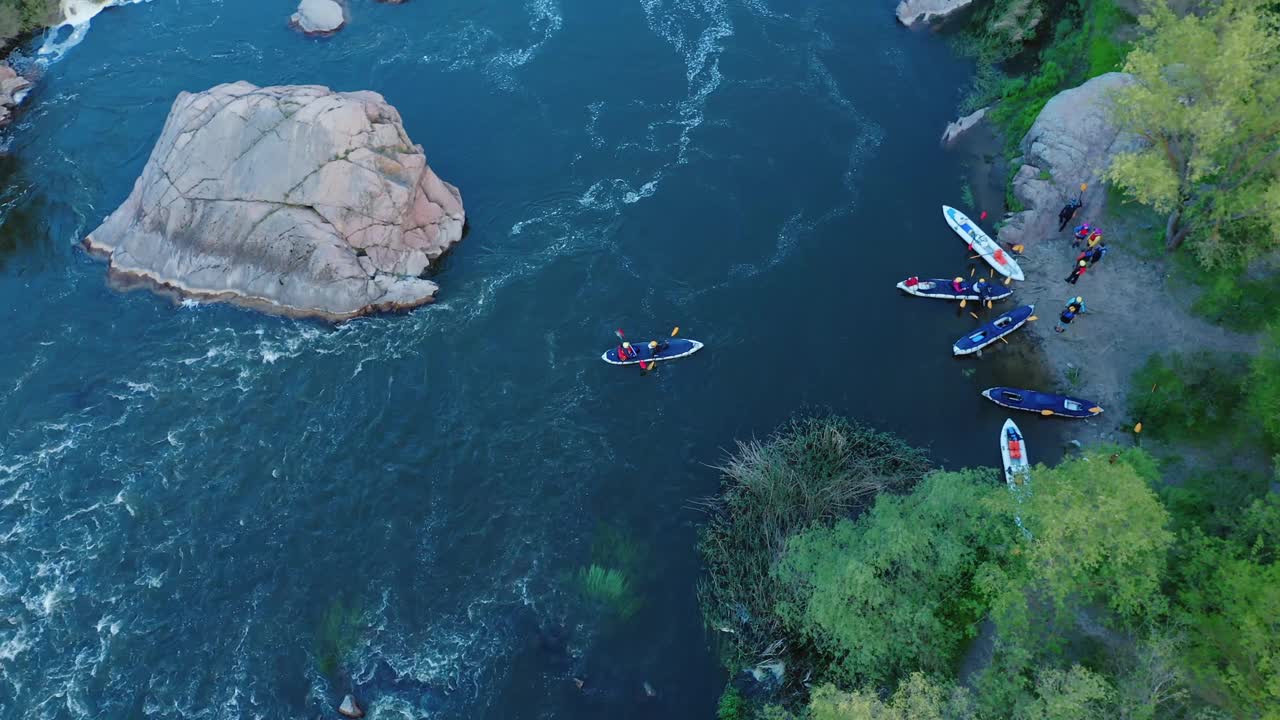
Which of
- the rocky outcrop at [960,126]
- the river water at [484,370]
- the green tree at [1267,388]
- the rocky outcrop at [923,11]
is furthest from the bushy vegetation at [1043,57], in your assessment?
the green tree at [1267,388]

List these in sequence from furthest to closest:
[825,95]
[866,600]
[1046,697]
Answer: [825,95] < [866,600] < [1046,697]

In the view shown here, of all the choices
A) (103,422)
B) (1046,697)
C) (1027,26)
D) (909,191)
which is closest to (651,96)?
(909,191)

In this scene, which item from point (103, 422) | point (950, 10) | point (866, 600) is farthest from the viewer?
point (950, 10)

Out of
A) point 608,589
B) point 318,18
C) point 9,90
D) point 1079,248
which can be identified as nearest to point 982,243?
point 1079,248

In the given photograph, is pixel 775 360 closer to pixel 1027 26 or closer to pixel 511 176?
pixel 511 176

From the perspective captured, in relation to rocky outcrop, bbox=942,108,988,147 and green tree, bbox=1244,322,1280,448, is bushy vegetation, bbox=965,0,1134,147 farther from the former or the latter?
green tree, bbox=1244,322,1280,448

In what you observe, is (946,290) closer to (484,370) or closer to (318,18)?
(484,370)
